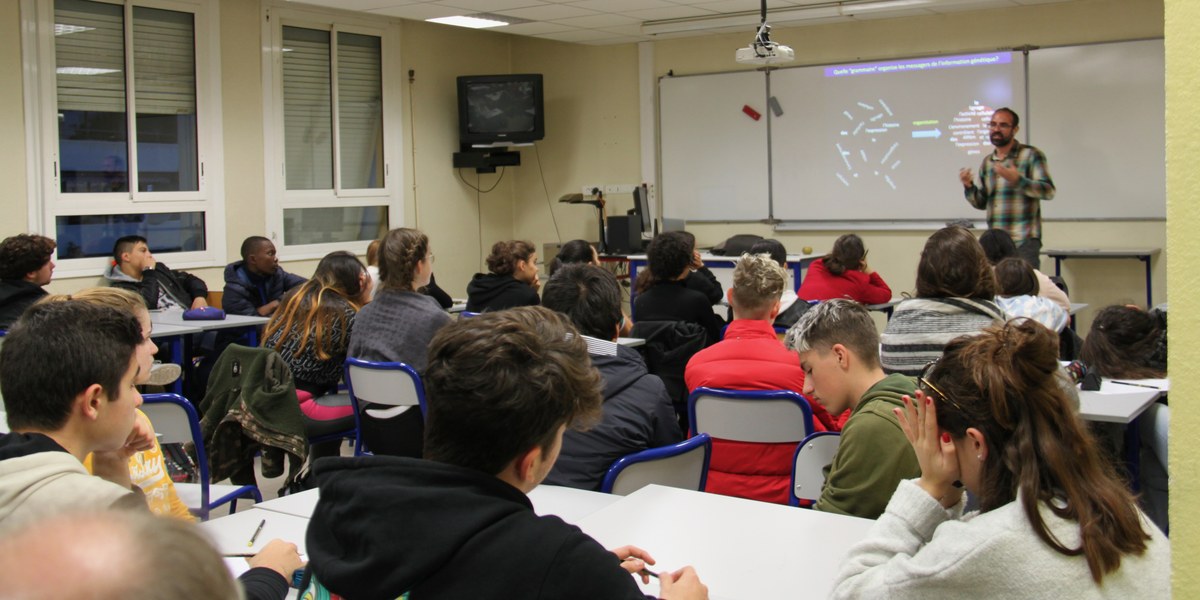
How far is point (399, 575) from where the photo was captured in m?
1.24

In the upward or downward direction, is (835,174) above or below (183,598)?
above

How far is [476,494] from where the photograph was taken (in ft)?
4.27

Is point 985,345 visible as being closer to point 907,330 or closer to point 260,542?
point 260,542

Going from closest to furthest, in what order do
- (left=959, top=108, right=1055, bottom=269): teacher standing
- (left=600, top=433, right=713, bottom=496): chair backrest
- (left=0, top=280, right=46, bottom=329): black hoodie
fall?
(left=600, top=433, right=713, bottom=496): chair backrest → (left=0, top=280, right=46, bottom=329): black hoodie → (left=959, top=108, right=1055, bottom=269): teacher standing

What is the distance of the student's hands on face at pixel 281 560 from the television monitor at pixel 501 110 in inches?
300

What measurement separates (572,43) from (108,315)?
320 inches

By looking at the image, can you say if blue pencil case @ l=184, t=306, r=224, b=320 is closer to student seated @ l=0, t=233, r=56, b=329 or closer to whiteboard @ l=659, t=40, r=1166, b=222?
student seated @ l=0, t=233, r=56, b=329

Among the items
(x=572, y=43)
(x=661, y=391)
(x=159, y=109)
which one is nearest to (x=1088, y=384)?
(x=661, y=391)

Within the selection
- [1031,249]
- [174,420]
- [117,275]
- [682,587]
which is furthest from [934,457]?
[117,275]

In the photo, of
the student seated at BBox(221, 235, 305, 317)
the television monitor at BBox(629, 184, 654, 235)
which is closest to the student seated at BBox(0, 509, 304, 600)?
the student seated at BBox(221, 235, 305, 317)

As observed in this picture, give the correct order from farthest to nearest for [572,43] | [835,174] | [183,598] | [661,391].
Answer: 1. [572,43]
2. [835,174]
3. [661,391]
4. [183,598]

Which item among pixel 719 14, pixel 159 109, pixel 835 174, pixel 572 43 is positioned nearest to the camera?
pixel 159 109

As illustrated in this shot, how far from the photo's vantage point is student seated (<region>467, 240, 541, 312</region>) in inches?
203

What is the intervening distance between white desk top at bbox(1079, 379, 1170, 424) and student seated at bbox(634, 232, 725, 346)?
1.71 metres
